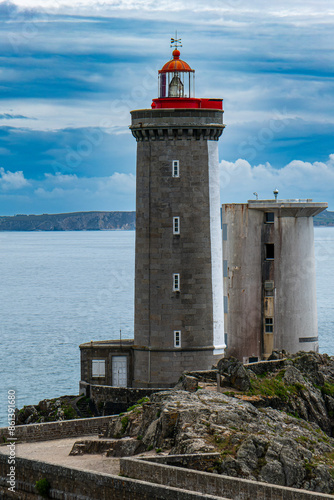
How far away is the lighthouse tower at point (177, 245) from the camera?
40656 millimetres

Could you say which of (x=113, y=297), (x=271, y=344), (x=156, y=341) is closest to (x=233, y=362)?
(x=156, y=341)

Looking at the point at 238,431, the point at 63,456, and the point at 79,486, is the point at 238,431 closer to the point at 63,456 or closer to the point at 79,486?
the point at 79,486

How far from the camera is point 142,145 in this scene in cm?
4125

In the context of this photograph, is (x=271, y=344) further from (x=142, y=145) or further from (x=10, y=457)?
(x=10, y=457)

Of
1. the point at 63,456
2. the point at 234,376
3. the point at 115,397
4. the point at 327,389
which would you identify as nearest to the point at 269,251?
the point at 327,389

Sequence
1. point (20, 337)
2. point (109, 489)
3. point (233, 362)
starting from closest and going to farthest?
point (109, 489) < point (233, 362) < point (20, 337)

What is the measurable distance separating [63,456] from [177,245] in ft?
46.1

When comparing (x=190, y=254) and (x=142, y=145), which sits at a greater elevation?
(x=142, y=145)

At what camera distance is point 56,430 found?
3194 centimetres

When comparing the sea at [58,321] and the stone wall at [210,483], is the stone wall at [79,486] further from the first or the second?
the sea at [58,321]

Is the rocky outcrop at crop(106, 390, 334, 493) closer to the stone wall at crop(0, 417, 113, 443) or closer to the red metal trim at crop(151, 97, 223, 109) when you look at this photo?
the stone wall at crop(0, 417, 113, 443)

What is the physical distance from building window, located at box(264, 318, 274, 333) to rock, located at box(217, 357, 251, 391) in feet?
32.0

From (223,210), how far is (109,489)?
22.7 m

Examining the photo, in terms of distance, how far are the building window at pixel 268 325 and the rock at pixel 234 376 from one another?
384 inches
